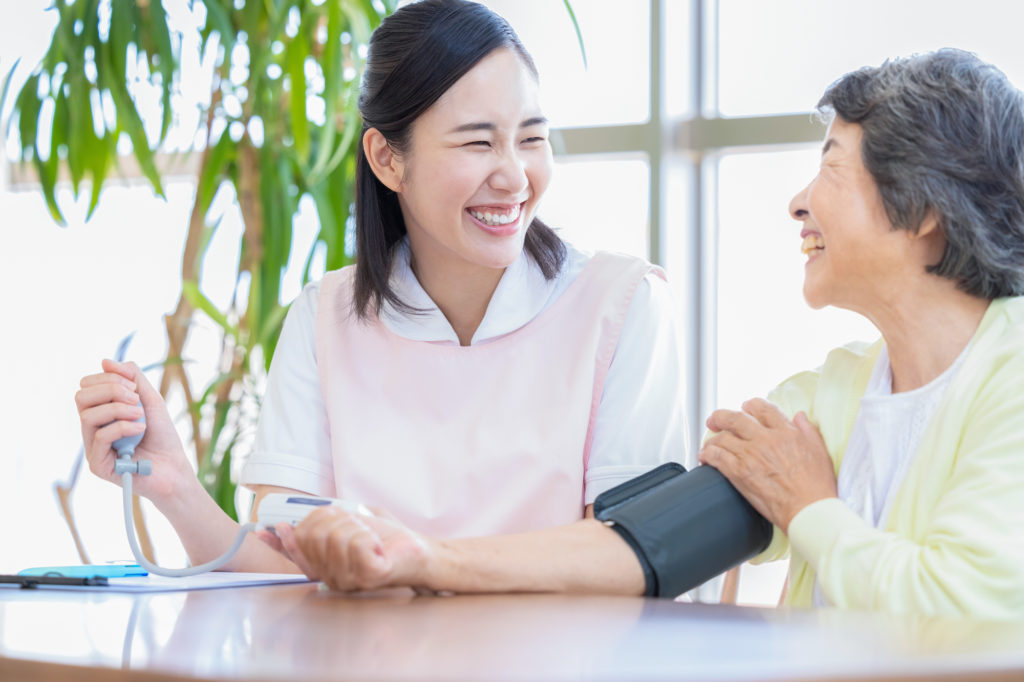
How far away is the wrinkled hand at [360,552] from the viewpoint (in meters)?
1.17

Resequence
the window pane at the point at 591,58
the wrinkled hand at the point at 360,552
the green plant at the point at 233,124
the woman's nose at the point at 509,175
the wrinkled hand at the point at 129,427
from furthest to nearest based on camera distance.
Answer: the window pane at the point at 591,58 → the green plant at the point at 233,124 → the woman's nose at the point at 509,175 → the wrinkled hand at the point at 129,427 → the wrinkled hand at the point at 360,552

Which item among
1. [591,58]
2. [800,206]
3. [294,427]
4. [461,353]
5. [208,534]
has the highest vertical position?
[591,58]

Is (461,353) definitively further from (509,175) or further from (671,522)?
(671,522)

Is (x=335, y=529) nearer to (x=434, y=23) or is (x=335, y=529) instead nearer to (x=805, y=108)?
(x=434, y=23)

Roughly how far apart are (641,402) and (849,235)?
411 millimetres

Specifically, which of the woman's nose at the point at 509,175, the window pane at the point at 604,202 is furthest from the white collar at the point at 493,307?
the window pane at the point at 604,202

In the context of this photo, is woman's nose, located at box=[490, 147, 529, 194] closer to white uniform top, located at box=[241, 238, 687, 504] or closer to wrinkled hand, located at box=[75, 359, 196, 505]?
white uniform top, located at box=[241, 238, 687, 504]

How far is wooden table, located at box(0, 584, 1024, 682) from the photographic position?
2.35ft

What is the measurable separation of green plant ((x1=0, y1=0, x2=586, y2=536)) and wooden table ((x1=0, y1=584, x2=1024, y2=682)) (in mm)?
1748

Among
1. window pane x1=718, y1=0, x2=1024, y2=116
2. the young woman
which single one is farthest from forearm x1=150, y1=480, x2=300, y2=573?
window pane x1=718, y1=0, x2=1024, y2=116

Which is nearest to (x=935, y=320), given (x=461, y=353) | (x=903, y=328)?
(x=903, y=328)

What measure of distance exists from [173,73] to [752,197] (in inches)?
68.8

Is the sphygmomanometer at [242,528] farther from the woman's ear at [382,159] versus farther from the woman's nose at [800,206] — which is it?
the woman's nose at [800,206]

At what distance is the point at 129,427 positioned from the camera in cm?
153
